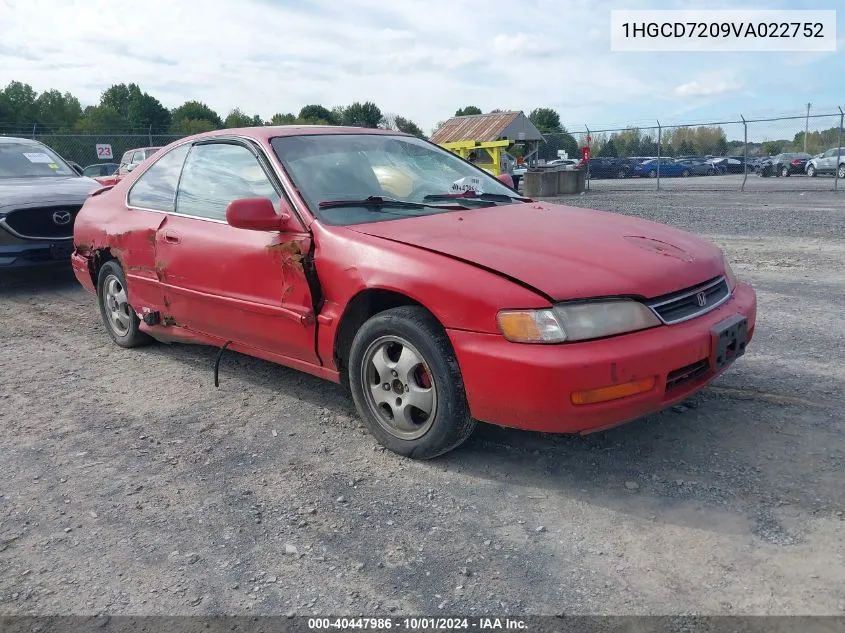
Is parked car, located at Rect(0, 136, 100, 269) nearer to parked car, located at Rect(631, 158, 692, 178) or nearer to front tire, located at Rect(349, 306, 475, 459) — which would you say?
front tire, located at Rect(349, 306, 475, 459)

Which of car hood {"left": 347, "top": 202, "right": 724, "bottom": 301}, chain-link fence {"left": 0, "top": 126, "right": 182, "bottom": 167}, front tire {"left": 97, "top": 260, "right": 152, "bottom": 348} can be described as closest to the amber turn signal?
car hood {"left": 347, "top": 202, "right": 724, "bottom": 301}

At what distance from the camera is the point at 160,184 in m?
4.70

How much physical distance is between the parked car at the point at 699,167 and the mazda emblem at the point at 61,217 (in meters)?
34.5

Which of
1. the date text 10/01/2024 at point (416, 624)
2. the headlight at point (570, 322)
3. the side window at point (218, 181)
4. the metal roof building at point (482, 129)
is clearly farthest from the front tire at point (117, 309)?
the metal roof building at point (482, 129)

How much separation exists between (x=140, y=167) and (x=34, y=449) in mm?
2312

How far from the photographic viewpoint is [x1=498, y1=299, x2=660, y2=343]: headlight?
2.76 m

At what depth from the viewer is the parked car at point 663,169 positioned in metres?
34.7

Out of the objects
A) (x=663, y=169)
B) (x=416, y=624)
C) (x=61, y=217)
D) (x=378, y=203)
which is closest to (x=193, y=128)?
(x=663, y=169)

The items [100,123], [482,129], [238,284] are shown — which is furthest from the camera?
[100,123]

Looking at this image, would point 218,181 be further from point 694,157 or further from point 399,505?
point 694,157

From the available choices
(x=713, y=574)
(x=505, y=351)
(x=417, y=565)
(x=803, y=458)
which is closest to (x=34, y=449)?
(x=417, y=565)

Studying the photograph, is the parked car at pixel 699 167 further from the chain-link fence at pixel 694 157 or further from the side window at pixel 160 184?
the side window at pixel 160 184

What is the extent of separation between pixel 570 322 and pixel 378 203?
142 cm

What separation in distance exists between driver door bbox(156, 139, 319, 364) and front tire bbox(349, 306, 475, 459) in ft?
1.30
